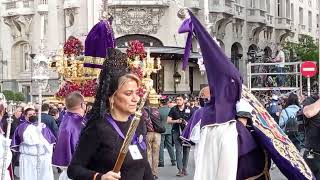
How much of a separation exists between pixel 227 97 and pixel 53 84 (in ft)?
114

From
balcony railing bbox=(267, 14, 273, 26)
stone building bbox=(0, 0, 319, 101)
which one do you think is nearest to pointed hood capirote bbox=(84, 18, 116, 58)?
stone building bbox=(0, 0, 319, 101)

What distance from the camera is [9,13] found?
4159cm

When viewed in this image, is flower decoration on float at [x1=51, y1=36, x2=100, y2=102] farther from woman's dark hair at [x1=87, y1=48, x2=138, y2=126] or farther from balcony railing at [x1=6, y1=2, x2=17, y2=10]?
balcony railing at [x1=6, y1=2, x2=17, y2=10]

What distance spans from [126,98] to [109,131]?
0.80 ft

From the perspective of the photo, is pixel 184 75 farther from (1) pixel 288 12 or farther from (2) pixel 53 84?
(1) pixel 288 12

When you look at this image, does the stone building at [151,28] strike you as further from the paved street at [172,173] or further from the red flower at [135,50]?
the red flower at [135,50]

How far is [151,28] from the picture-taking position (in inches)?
1404

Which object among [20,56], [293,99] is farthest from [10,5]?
[293,99]

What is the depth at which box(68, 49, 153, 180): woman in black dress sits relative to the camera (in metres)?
4.08

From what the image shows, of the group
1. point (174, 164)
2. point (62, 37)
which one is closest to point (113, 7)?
point (62, 37)

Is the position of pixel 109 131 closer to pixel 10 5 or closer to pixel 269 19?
pixel 10 5

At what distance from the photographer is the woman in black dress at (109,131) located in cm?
408

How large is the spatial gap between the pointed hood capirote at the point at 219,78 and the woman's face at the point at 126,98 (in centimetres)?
68

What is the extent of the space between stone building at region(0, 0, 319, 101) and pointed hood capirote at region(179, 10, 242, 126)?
26501mm
